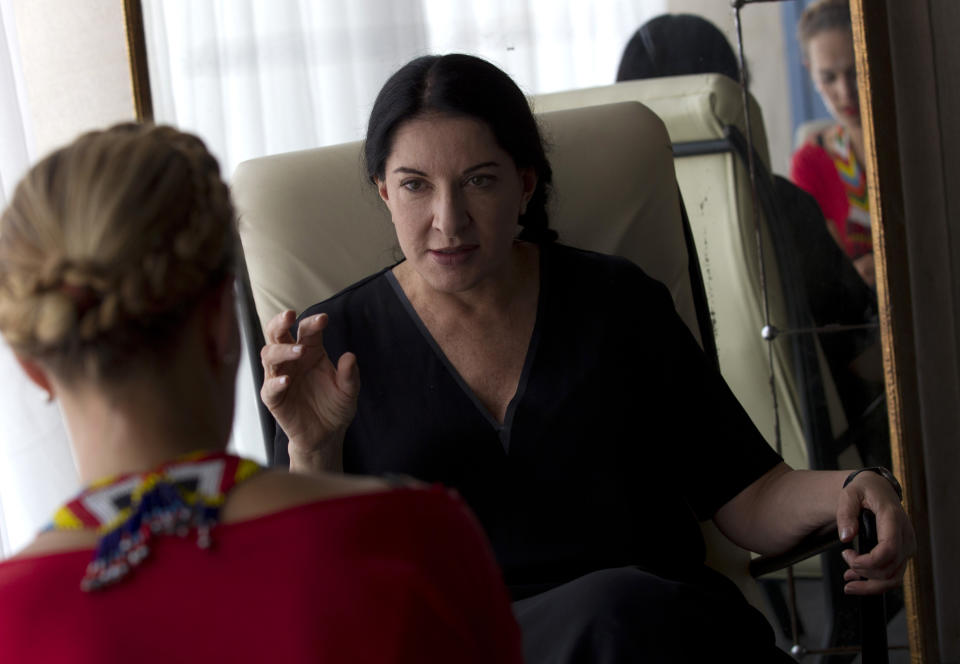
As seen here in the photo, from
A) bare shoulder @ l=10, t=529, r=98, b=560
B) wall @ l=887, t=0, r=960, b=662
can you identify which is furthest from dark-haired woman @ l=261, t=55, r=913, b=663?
wall @ l=887, t=0, r=960, b=662

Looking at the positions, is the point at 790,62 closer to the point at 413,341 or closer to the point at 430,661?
the point at 413,341

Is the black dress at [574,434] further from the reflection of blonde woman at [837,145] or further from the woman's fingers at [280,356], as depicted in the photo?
the reflection of blonde woman at [837,145]

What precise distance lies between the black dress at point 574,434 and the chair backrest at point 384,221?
0.60 feet

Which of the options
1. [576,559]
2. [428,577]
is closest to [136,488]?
[428,577]

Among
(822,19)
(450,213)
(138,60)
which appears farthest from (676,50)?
(138,60)

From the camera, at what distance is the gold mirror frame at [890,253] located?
1.93 meters

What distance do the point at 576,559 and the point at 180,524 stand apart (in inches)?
34.9

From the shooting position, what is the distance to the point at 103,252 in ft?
2.13

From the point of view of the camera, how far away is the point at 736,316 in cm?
203

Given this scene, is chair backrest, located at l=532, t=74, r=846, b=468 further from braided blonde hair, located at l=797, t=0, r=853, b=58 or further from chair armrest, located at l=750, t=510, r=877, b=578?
chair armrest, located at l=750, t=510, r=877, b=578

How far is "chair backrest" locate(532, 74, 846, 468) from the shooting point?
6.55 feet

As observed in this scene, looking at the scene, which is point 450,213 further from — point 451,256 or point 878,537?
point 878,537

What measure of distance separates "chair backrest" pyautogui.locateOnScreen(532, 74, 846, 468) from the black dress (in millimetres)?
489

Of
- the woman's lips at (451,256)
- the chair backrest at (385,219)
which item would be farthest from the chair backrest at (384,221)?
the woman's lips at (451,256)
